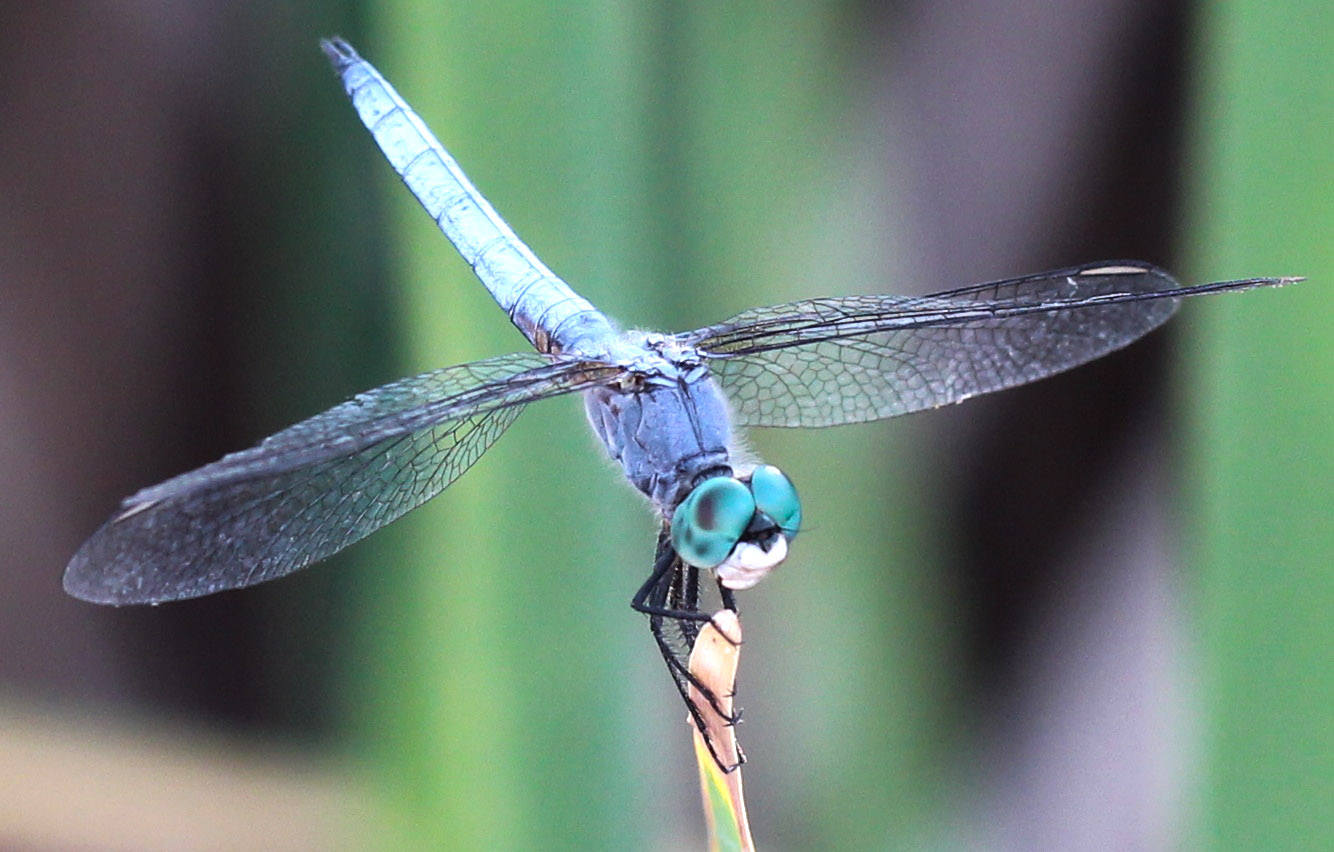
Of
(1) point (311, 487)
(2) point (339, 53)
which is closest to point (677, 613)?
(1) point (311, 487)

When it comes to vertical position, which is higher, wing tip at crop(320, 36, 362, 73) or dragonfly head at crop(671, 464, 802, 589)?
wing tip at crop(320, 36, 362, 73)

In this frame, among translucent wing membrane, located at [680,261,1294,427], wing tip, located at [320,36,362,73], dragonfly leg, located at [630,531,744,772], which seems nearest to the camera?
dragonfly leg, located at [630,531,744,772]

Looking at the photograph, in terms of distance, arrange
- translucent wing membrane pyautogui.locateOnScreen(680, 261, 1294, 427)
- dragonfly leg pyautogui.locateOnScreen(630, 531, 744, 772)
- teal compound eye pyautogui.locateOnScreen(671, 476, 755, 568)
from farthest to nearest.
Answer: translucent wing membrane pyautogui.locateOnScreen(680, 261, 1294, 427), teal compound eye pyautogui.locateOnScreen(671, 476, 755, 568), dragonfly leg pyautogui.locateOnScreen(630, 531, 744, 772)

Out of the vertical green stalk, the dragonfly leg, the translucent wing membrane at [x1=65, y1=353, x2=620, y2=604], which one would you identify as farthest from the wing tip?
the vertical green stalk

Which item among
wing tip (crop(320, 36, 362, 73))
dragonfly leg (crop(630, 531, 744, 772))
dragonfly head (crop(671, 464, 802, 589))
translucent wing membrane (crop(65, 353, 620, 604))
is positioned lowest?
dragonfly leg (crop(630, 531, 744, 772))

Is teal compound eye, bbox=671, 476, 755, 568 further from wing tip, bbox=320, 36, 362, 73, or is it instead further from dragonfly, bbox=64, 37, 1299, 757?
wing tip, bbox=320, 36, 362, 73

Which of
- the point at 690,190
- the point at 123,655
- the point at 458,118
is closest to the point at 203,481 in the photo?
the point at 458,118

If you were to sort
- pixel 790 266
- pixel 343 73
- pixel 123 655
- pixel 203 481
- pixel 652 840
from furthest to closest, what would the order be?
pixel 123 655 < pixel 790 266 < pixel 343 73 < pixel 652 840 < pixel 203 481

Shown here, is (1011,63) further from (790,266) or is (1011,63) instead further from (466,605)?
(466,605)
